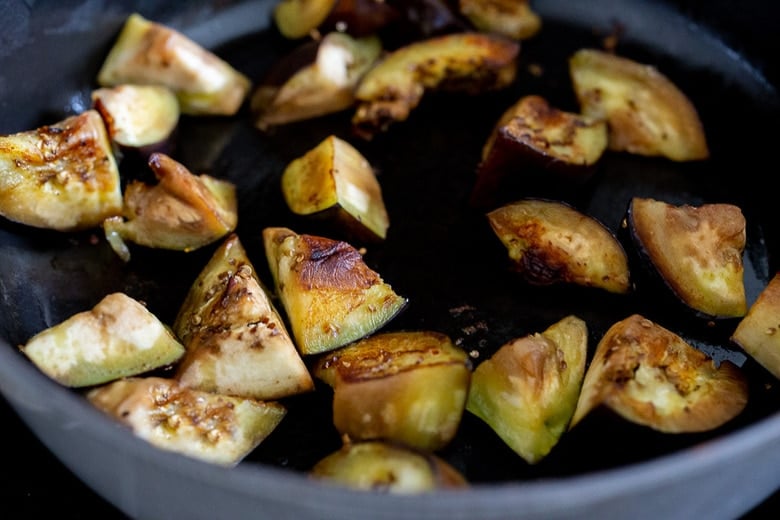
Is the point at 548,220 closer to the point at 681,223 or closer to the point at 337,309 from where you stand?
the point at 681,223

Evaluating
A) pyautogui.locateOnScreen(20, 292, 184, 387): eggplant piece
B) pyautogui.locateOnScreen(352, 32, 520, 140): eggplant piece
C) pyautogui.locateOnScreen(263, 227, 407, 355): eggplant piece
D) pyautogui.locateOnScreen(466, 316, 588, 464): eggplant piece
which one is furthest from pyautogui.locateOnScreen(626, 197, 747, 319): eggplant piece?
pyautogui.locateOnScreen(20, 292, 184, 387): eggplant piece

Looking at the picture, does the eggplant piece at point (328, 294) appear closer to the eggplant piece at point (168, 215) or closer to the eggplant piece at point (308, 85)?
the eggplant piece at point (168, 215)

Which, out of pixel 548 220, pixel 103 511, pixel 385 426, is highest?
pixel 548 220

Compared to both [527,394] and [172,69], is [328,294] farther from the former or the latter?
[172,69]

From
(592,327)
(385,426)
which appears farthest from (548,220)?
(385,426)

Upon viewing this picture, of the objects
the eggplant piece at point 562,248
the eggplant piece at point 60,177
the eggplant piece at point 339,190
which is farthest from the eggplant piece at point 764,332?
the eggplant piece at point 60,177

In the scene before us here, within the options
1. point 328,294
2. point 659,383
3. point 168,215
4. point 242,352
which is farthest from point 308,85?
point 659,383
